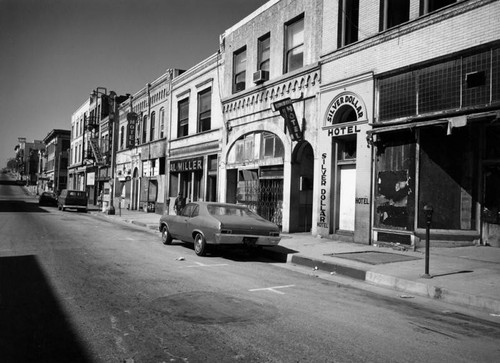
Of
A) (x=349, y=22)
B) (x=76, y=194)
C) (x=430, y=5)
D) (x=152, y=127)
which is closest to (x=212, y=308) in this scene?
(x=430, y=5)

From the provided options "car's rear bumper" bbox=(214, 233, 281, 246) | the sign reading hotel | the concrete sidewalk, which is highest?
the sign reading hotel

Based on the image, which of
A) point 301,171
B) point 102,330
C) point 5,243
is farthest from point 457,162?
point 5,243

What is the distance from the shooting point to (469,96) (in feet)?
34.4

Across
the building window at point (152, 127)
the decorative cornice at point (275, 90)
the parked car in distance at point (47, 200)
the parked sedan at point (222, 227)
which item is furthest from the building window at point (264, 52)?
the parked car in distance at point (47, 200)

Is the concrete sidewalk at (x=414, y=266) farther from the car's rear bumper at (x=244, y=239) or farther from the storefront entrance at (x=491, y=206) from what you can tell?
the car's rear bumper at (x=244, y=239)

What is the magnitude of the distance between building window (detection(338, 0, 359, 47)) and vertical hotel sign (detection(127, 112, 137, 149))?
78.3 feet

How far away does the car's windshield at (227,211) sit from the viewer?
11.2 m

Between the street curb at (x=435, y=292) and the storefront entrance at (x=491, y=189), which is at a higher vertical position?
the storefront entrance at (x=491, y=189)

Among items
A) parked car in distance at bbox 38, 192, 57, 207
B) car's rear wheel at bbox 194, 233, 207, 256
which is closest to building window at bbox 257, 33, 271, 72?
car's rear wheel at bbox 194, 233, 207, 256

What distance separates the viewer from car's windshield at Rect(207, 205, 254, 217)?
11242 millimetres

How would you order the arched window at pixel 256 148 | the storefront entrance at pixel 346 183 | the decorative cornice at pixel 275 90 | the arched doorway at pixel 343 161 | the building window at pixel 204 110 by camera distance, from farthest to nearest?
the building window at pixel 204 110 → the arched window at pixel 256 148 → the decorative cornice at pixel 275 90 → the storefront entrance at pixel 346 183 → the arched doorway at pixel 343 161

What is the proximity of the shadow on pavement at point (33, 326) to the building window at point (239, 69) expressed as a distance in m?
15.3

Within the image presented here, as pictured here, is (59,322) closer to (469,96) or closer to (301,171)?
(469,96)

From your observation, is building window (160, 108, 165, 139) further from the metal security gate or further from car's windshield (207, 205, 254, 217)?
car's windshield (207, 205, 254, 217)
